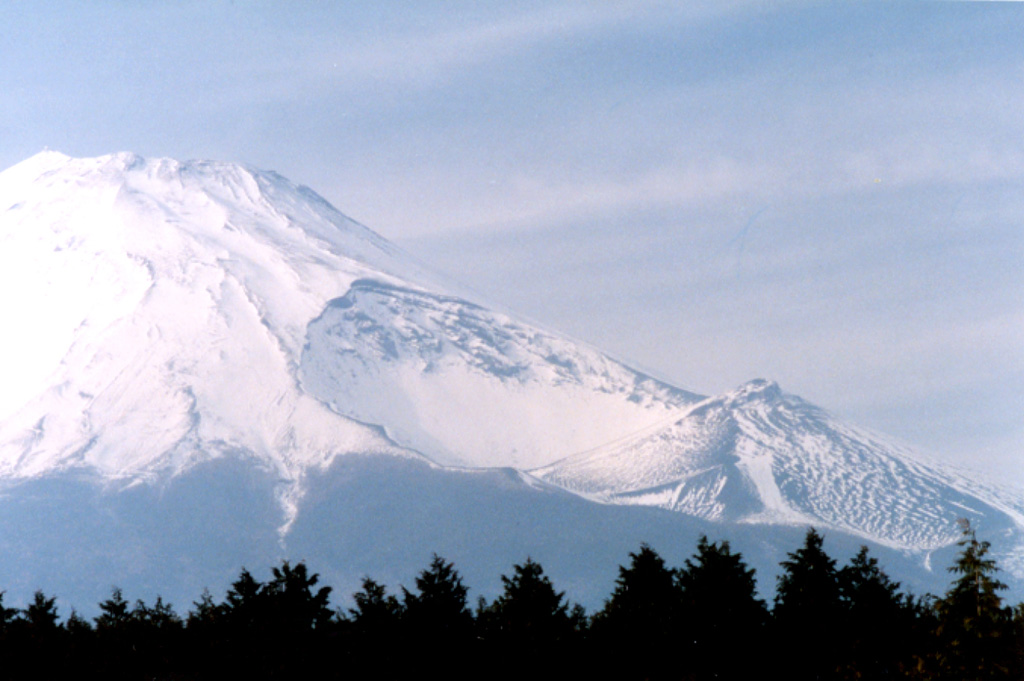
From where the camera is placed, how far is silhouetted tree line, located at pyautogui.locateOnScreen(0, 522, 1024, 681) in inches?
1703

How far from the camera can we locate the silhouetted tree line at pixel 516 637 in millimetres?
43250

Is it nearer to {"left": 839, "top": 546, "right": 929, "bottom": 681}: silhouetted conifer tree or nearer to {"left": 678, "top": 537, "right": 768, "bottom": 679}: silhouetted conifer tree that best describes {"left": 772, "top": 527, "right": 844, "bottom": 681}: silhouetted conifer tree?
{"left": 839, "top": 546, "right": 929, "bottom": 681}: silhouetted conifer tree

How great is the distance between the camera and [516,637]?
145ft

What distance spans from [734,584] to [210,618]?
18265 mm

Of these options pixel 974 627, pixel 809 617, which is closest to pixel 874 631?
pixel 809 617

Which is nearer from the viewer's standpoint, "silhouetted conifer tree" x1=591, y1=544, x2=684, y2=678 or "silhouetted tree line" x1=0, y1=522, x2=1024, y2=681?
"silhouetted tree line" x1=0, y1=522, x2=1024, y2=681

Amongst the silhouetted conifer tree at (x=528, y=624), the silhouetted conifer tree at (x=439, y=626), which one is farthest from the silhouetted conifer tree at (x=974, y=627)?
the silhouetted conifer tree at (x=439, y=626)

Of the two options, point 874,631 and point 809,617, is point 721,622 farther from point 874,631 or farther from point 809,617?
point 874,631

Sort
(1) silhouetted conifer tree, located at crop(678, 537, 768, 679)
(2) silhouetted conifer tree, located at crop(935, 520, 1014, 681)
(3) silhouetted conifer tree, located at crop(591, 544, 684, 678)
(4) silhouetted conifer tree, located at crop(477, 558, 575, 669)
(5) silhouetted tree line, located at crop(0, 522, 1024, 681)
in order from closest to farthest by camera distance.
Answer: (2) silhouetted conifer tree, located at crop(935, 520, 1014, 681), (5) silhouetted tree line, located at crop(0, 522, 1024, 681), (4) silhouetted conifer tree, located at crop(477, 558, 575, 669), (3) silhouetted conifer tree, located at crop(591, 544, 684, 678), (1) silhouetted conifer tree, located at crop(678, 537, 768, 679)

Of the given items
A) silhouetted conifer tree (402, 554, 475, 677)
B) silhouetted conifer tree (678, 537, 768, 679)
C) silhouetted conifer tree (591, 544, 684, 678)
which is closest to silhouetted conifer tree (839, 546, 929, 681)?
silhouetted conifer tree (678, 537, 768, 679)

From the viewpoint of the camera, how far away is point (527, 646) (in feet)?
143

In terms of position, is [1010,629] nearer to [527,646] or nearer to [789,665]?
[789,665]

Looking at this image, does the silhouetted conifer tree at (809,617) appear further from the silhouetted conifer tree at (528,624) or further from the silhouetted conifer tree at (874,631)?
the silhouetted conifer tree at (528,624)

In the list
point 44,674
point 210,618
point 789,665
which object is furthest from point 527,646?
point 44,674
